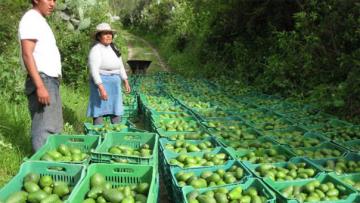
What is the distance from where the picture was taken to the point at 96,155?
3.93 metres

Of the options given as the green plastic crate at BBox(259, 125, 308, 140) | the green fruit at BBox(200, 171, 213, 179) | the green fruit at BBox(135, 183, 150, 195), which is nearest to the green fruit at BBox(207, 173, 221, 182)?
the green fruit at BBox(200, 171, 213, 179)

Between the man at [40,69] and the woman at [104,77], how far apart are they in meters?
1.09

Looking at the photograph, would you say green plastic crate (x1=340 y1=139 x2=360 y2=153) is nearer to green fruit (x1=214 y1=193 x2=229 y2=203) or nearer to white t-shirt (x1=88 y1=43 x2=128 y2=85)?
green fruit (x1=214 y1=193 x2=229 y2=203)

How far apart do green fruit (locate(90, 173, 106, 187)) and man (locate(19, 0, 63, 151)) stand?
1279 mm

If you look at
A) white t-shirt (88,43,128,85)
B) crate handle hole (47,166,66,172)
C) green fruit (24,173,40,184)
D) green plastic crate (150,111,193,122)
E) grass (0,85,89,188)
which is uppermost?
white t-shirt (88,43,128,85)

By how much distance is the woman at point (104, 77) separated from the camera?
5.63 metres

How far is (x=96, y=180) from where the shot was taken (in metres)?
3.30

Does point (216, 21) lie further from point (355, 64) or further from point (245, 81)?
point (355, 64)

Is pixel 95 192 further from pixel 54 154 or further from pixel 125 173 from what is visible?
pixel 54 154

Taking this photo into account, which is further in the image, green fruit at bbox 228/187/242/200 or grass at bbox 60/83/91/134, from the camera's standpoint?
grass at bbox 60/83/91/134

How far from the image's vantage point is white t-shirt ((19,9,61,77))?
→ 4125 millimetres

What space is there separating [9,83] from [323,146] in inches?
214

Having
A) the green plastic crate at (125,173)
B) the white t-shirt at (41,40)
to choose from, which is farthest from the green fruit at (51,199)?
the white t-shirt at (41,40)

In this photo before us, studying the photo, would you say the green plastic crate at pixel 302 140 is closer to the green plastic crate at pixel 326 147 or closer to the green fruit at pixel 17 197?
the green plastic crate at pixel 326 147
